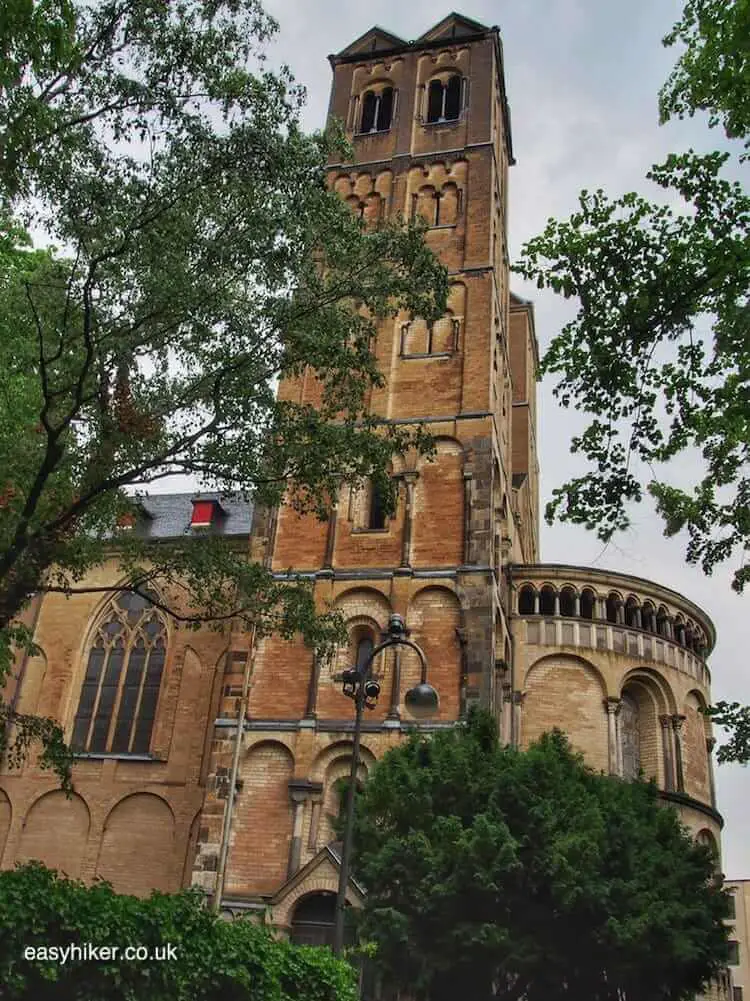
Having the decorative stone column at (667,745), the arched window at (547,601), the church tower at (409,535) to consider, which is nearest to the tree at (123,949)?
the church tower at (409,535)

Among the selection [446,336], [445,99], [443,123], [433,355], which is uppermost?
[445,99]

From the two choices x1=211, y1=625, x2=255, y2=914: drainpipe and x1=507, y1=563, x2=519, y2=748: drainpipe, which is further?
x1=507, y1=563, x2=519, y2=748: drainpipe

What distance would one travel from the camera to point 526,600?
83.0 ft

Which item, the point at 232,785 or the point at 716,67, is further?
the point at 232,785

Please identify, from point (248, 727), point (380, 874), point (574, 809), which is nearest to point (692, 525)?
point (574, 809)

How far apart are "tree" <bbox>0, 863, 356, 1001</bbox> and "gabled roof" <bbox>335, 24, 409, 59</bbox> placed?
28.8m

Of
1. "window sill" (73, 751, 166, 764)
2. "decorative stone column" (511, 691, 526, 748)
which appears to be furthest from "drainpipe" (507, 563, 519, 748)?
"window sill" (73, 751, 166, 764)

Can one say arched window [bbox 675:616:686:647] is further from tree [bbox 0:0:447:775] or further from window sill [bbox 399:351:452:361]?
tree [bbox 0:0:447:775]

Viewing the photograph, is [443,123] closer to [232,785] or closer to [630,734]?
[630,734]

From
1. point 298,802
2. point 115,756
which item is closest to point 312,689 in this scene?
point 298,802

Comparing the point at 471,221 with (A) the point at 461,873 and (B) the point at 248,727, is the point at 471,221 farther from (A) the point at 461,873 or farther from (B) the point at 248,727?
(A) the point at 461,873

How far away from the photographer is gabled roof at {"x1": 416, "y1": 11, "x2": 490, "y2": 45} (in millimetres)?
32100

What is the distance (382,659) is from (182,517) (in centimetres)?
1181

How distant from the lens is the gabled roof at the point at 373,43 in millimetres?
32656
